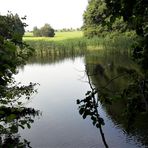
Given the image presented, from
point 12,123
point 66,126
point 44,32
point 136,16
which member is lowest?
point 66,126

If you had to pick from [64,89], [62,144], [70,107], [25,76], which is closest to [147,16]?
[62,144]

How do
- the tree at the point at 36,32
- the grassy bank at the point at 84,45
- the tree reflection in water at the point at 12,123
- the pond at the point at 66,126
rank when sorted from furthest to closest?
the tree at the point at 36,32, the grassy bank at the point at 84,45, the pond at the point at 66,126, the tree reflection in water at the point at 12,123

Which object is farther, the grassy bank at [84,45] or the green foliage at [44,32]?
the green foliage at [44,32]

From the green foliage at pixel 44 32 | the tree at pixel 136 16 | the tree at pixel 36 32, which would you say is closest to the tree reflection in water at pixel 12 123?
the tree at pixel 136 16

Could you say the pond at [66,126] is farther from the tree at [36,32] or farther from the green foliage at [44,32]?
the tree at [36,32]

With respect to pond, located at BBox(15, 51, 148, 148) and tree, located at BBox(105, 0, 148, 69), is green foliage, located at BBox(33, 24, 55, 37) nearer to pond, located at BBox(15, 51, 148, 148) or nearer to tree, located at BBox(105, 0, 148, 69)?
pond, located at BBox(15, 51, 148, 148)

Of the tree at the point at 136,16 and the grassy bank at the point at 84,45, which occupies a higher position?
the tree at the point at 136,16

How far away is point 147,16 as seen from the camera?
4.28 meters

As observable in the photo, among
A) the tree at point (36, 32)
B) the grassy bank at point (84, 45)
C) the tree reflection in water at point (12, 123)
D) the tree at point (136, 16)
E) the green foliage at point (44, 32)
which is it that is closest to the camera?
the tree reflection in water at point (12, 123)

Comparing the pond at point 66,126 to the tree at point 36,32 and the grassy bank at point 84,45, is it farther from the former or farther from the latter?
the tree at point 36,32

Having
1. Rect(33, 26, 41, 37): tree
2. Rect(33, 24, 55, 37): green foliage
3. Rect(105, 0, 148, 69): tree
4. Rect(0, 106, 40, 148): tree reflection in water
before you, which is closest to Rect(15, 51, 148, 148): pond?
Rect(0, 106, 40, 148): tree reflection in water

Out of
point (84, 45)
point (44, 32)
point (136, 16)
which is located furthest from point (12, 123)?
point (44, 32)

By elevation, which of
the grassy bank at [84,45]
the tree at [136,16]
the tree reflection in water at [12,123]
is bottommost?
the grassy bank at [84,45]

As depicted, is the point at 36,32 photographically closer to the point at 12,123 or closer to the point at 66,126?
the point at 66,126
